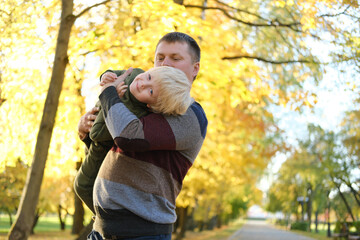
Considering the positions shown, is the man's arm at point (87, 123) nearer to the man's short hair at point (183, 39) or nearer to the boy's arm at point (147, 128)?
the boy's arm at point (147, 128)

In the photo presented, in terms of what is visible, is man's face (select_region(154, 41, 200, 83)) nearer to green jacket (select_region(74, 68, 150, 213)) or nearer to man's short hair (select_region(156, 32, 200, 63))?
man's short hair (select_region(156, 32, 200, 63))

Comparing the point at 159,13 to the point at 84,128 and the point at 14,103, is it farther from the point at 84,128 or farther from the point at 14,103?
the point at 84,128

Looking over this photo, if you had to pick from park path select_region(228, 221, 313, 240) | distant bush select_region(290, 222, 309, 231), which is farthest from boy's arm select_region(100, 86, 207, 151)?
distant bush select_region(290, 222, 309, 231)

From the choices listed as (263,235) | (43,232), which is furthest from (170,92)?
(43,232)

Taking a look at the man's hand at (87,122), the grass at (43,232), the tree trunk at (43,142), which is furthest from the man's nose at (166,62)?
the grass at (43,232)

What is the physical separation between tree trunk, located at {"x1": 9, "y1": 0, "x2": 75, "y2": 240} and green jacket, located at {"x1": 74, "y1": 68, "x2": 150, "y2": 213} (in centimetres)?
454

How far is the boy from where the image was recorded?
201 centimetres

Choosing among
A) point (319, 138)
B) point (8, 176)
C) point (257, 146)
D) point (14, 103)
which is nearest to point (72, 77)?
point (14, 103)

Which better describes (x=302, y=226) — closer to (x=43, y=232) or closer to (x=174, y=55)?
(x=43, y=232)

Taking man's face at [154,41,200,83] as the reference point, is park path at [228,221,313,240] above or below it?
below

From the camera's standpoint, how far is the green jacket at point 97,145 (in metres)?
2.10

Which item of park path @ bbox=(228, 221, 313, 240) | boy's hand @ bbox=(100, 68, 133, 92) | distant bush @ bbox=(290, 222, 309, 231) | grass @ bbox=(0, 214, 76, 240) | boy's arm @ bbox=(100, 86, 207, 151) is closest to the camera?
boy's arm @ bbox=(100, 86, 207, 151)

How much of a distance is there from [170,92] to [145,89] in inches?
4.8

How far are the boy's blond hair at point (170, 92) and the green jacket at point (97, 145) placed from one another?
101mm
